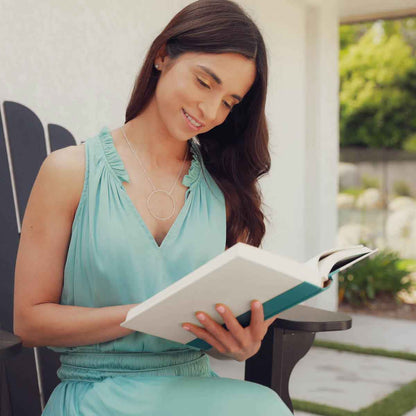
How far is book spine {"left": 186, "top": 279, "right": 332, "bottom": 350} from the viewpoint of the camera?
1289 mm

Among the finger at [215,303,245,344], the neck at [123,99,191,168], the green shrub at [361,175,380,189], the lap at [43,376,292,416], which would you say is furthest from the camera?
the green shrub at [361,175,380,189]

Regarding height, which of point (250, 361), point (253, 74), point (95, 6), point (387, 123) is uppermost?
point (387, 123)

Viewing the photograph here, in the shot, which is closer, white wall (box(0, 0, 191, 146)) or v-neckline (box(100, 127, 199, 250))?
v-neckline (box(100, 127, 199, 250))

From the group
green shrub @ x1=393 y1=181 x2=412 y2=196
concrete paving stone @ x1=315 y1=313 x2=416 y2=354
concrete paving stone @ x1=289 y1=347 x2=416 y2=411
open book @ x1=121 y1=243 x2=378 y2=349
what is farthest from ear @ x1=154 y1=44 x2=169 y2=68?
green shrub @ x1=393 y1=181 x2=412 y2=196

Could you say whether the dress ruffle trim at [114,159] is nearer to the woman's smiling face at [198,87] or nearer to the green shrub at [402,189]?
the woman's smiling face at [198,87]

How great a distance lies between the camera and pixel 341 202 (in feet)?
41.2

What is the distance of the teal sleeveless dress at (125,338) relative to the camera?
152 centimetres

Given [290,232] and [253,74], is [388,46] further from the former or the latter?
[253,74]

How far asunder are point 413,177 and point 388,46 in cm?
394

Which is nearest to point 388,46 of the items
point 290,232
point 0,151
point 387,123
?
point 387,123

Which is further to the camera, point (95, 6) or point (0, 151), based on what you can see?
point (95, 6)

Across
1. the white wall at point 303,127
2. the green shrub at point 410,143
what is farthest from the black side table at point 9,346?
the green shrub at point 410,143

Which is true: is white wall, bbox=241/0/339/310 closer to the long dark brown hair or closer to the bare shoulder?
the long dark brown hair

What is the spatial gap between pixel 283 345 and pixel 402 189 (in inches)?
525
